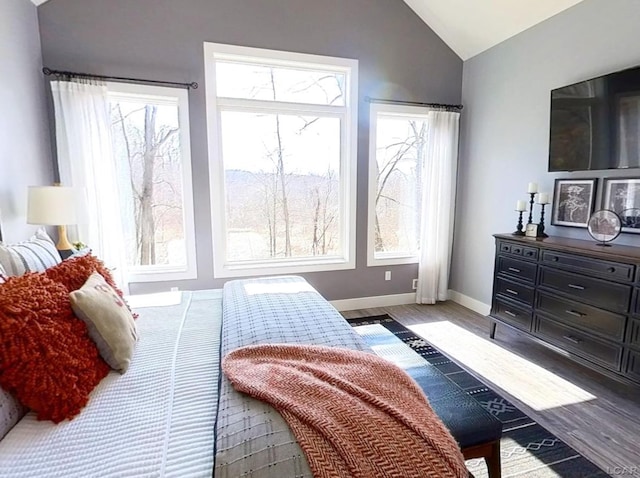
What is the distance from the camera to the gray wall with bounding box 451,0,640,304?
2.55 m

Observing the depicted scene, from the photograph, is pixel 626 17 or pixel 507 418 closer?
pixel 507 418

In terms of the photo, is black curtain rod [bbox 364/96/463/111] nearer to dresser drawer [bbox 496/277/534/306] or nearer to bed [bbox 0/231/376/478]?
dresser drawer [bbox 496/277/534/306]

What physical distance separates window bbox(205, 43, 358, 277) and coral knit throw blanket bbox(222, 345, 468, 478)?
2329mm

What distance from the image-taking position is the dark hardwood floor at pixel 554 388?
1826mm

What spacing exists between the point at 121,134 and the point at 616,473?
13.5ft

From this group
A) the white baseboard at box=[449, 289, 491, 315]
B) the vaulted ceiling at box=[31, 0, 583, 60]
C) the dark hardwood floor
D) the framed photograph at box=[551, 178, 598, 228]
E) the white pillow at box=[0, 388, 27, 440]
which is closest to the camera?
the white pillow at box=[0, 388, 27, 440]

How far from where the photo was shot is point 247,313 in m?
1.79

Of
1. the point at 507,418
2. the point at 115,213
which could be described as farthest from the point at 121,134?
the point at 507,418

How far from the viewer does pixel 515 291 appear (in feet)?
9.45

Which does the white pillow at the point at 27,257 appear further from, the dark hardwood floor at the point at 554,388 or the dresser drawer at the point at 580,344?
the dresser drawer at the point at 580,344

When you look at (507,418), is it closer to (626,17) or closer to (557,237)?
(557,237)

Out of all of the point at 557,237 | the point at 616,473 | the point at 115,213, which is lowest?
the point at 616,473

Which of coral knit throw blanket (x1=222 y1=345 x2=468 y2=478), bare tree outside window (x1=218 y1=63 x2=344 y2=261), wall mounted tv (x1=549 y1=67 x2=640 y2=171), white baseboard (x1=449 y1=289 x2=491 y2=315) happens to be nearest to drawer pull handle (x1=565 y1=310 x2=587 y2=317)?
wall mounted tv (x1=549 y1=67 x2=640 y2=171)

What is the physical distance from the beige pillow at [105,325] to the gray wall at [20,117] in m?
1.41
